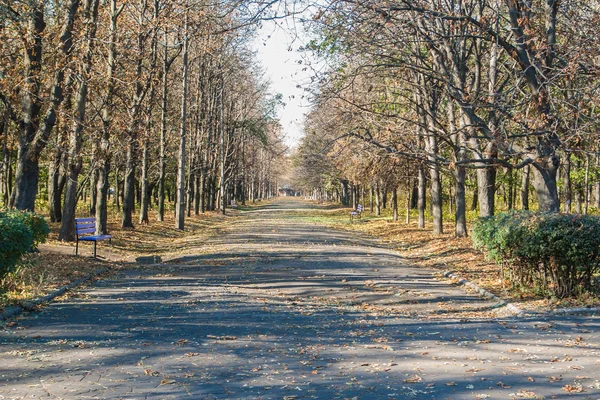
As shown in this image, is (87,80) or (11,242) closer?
(11,242)

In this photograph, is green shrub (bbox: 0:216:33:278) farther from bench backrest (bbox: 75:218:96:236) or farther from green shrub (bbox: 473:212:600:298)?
green shrub (bbox: 473:212:600:298)

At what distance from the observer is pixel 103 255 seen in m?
19.1

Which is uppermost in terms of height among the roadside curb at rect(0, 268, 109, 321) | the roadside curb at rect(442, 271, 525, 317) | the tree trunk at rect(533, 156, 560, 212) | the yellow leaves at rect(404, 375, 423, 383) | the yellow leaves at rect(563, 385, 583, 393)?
the tree trunk at rect(533, 156, 560, 212)

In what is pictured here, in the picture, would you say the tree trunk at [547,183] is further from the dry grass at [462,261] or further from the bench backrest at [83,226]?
the bench backrest at [83,226]

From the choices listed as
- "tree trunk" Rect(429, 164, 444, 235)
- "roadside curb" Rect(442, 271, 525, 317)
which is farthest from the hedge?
"tree trunk" Rect(429, 164, 444, 235)

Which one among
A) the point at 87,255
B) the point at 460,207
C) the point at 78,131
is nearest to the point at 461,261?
the point at 460,207

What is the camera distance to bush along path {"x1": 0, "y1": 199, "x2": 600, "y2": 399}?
6113 millimetres

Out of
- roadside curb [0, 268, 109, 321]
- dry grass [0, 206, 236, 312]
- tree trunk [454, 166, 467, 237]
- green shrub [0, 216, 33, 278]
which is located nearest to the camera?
roadside curb [0, 268, 109, 321]

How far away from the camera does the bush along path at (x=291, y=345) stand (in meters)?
6.11

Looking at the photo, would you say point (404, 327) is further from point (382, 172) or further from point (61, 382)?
point (382, 172)

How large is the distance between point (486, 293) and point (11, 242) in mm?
8443

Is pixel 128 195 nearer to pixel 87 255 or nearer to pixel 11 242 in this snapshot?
pixel 87 255

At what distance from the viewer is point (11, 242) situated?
972 centimetres

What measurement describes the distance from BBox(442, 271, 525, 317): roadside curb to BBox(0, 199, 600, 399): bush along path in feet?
0.63
